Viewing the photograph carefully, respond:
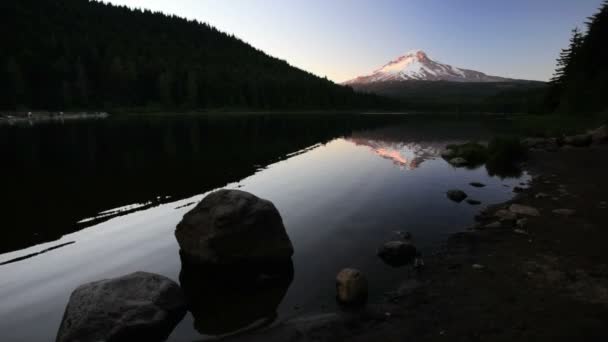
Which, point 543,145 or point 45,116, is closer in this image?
point 543,145

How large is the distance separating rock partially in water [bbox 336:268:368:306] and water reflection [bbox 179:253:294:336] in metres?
1.65

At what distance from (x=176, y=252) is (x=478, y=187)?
18.5 meters

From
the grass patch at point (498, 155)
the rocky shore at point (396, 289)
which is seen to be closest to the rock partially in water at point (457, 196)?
the rocky shore at point (396, 289)

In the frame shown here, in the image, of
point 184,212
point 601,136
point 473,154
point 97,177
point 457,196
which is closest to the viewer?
point 184,212

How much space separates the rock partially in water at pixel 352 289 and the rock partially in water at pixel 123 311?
4024 mm

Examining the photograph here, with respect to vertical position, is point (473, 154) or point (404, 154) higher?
point (473, 154)

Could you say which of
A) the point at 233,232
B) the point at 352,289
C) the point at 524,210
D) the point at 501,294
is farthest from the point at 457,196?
the point at 233,232

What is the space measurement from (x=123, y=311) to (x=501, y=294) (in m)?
8.89

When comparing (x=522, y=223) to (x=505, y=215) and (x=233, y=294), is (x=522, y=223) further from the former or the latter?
(x=233, y=294)

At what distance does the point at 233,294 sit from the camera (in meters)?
9.66

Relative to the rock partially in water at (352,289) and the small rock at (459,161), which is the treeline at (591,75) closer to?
the small rock at (459,161)

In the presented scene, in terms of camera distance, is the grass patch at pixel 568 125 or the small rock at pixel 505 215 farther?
the grass patch at pixel 568 125

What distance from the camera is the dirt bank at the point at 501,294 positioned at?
7336 mm

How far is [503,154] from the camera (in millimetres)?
30141
